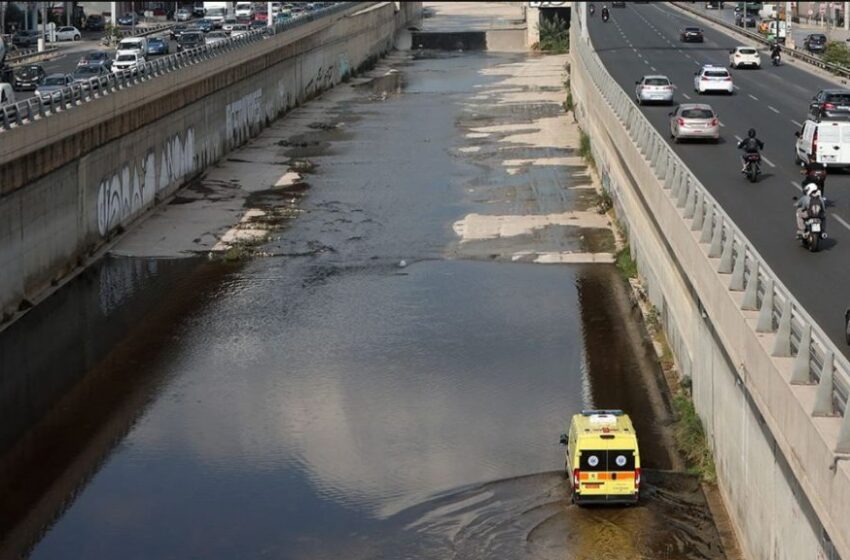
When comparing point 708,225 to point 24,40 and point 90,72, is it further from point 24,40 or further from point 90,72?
point 24,40

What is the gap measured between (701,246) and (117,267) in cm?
2725

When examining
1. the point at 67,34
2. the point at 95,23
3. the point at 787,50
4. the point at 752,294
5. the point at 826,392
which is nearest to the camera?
the point at 826,392

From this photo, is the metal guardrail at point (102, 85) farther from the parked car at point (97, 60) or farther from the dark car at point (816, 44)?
the dark car at point (816, 44)

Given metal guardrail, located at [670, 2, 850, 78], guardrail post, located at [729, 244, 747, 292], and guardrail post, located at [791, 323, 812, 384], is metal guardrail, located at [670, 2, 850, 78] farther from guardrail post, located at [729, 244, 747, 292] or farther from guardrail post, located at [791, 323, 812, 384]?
guardrail post, located at [791, 323, 812, 384]

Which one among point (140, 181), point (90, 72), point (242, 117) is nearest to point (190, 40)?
point (242, 117)

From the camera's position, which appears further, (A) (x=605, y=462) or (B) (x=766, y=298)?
(A) (x=605, y=462)

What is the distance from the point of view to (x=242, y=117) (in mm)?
85750

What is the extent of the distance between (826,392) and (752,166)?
2750 centimetres

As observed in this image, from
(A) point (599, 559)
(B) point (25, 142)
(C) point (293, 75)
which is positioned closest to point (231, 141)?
(C) point (293, 75)

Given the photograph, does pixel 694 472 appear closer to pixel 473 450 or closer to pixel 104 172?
pixel 473 450

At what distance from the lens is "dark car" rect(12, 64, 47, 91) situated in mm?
69125

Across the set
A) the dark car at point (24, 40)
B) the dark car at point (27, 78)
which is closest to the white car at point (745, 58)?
the dark car at point (27, 78)

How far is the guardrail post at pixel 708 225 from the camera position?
32.8m

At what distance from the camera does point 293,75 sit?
104562mm
